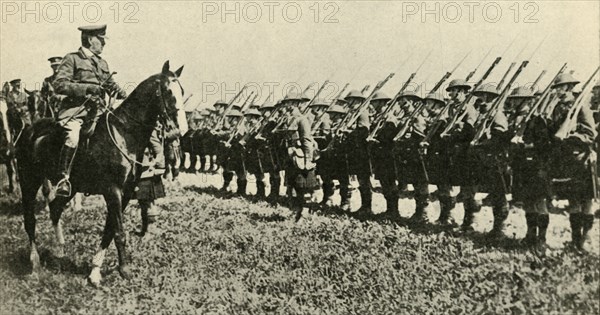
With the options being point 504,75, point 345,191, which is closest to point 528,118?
point 504,75

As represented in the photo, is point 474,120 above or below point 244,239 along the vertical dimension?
above

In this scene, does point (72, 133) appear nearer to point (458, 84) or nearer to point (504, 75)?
point (458, 84)

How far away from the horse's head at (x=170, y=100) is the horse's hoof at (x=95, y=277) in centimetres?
180

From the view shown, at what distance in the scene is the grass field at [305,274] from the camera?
5492 mm

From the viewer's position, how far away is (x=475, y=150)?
799 centimetres

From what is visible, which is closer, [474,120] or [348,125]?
[474,120]

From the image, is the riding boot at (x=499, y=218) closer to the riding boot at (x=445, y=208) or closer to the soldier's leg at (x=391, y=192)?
the riding boot at (x=445, y=208)

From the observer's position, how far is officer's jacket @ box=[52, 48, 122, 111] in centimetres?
660

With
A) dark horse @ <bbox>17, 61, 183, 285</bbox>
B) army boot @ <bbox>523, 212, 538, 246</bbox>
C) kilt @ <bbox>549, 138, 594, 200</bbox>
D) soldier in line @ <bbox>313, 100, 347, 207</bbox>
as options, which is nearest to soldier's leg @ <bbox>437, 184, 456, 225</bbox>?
army boot @ <bbox>523, 212, 538, 246</bbox>

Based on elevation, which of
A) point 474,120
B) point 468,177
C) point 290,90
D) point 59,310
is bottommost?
point 59,310

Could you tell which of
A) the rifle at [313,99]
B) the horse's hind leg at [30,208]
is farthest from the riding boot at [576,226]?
the rifle at [313,99]

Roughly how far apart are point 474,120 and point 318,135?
4.45 meters

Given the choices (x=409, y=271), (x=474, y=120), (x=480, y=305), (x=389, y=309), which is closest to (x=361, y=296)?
(x=389, y=309)

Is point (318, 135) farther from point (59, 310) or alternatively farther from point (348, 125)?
point (59, 310)
